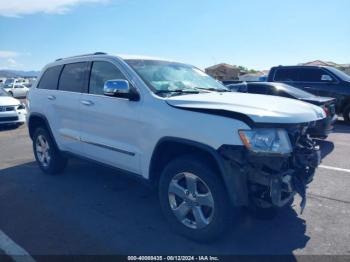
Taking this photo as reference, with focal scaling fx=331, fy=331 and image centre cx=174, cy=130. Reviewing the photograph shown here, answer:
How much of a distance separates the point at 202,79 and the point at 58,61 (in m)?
2.52

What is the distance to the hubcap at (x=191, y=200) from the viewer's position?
10.6ft

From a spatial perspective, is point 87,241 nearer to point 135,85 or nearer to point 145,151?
point 145,151

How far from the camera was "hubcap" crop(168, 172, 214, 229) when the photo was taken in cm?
325

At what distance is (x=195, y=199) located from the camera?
10.9 feet

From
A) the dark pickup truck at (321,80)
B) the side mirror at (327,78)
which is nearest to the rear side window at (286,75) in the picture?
the dark pickup truck at (321,80)

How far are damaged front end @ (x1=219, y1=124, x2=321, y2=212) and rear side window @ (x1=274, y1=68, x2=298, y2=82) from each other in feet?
28.5

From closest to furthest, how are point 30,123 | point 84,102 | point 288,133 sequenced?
point 288,133
point 84,102
point 30,123

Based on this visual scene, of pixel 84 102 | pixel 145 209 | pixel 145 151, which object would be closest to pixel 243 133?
pixel 145 151

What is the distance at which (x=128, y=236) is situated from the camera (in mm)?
3520

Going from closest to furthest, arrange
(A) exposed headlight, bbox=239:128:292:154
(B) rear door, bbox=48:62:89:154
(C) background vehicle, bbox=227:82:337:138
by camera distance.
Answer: (A) exposed headlight, bbox=239:128:292:154, (B) rear door, bbox=48:62:89:154, (C) background vehicle, bbox=227:82:337:138

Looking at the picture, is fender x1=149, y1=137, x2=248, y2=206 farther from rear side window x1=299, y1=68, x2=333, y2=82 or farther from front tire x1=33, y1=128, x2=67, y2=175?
rear side window x1=299, y1=68, x2=333, y2=82

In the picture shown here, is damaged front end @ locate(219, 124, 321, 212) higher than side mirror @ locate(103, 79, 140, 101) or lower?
lower

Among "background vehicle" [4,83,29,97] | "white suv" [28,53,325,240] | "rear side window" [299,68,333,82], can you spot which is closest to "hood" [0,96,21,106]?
"white suv" [28,53,325,240]

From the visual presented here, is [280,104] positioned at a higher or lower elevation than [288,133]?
higher
